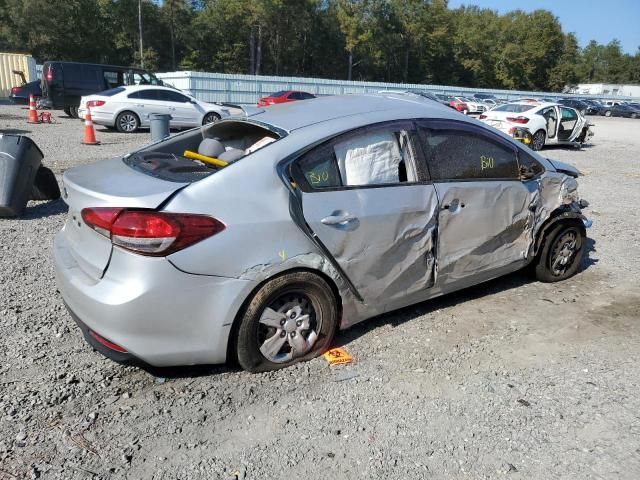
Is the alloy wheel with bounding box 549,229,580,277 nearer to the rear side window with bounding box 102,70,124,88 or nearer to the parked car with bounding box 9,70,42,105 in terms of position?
the rear side window with bounding box 102,70,124,88

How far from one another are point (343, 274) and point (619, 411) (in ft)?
5.87

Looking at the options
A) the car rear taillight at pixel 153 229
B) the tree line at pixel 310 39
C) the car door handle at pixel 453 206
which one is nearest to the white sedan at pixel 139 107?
the car door handle at pixel 453 206

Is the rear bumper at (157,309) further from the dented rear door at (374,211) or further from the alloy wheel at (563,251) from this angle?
the alloy wheel at (563,251)

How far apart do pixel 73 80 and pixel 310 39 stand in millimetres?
51244

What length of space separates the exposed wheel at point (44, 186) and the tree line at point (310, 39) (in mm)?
51428

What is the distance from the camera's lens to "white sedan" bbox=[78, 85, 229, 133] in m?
15.5

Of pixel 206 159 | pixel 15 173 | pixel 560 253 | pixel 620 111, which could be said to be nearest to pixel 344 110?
pixel 206 159

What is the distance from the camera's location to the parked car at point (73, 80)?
1836cm

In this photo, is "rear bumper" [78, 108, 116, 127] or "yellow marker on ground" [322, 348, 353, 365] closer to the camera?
"yellow marker on ground" [322, 348, 353, 365]

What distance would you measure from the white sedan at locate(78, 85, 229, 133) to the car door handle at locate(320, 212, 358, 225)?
14357 millimetres

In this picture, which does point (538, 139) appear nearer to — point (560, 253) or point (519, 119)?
point (519, 119)

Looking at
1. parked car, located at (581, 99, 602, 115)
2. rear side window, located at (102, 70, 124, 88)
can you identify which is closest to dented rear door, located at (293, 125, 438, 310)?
rear side window, located at (102, 70, 124, 88)

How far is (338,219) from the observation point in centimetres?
314

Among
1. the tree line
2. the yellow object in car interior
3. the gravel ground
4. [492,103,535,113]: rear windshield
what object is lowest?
the gravel ground
